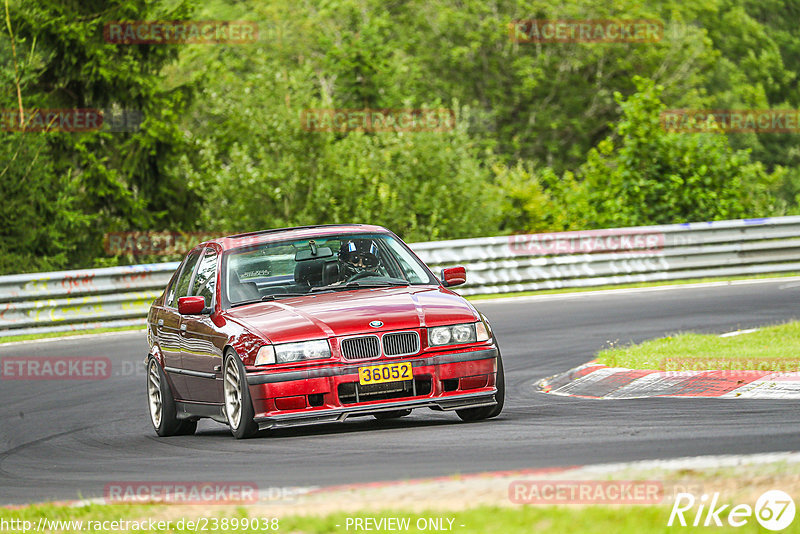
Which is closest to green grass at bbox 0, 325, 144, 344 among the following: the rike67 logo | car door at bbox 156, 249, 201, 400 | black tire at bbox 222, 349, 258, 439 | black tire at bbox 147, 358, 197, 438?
car door at bbox 156, 249, 201, 400

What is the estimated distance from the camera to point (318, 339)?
8852 millimetres

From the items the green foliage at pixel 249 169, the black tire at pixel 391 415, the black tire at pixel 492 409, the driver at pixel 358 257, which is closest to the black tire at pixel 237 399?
the black tire at pixel 391 415

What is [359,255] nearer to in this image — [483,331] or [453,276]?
[453,276]

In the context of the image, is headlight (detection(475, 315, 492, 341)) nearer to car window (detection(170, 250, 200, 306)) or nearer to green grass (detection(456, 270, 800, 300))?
car window (detection(170, 250, 200, 306))

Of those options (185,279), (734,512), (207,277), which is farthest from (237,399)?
(734,512)

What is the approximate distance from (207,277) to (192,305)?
27.7 inches

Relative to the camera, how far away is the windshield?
33.1ft

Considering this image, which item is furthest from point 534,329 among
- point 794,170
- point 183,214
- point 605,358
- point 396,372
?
point 794,170

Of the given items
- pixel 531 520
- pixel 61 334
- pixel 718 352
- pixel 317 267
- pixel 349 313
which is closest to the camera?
pixel 531 520

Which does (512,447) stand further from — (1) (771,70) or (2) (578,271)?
(1) (771,70)

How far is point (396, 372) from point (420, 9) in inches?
1985

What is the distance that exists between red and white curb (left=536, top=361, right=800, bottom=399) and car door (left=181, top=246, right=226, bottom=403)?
308 centimetres

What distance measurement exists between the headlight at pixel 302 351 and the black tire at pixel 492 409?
4.32ft

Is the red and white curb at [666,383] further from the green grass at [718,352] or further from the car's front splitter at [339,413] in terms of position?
the car's front splitter at [339,413]
